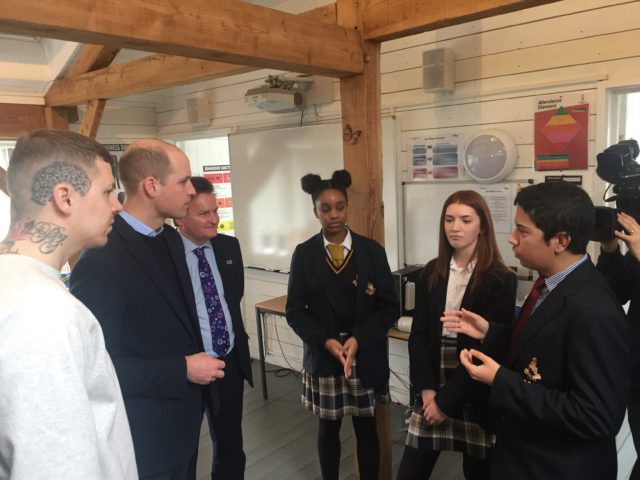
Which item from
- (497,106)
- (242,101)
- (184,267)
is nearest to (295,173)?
(242,101)

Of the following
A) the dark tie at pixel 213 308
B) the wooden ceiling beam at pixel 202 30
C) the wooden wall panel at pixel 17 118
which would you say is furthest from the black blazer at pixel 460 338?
the wooden wall panel at pixel 17 118

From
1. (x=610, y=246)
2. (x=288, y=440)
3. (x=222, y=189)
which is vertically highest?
(x=222, y=189)

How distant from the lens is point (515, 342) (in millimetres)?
1355

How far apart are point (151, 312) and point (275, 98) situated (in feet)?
8.04

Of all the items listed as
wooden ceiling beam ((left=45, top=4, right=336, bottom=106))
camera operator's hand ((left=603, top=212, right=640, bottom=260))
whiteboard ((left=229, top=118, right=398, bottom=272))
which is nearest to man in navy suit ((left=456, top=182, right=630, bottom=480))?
camera operator's hand ((left=603, top=212, right=640, bottom=260))

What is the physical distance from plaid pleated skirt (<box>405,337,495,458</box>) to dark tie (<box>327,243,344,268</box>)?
0.55 metres

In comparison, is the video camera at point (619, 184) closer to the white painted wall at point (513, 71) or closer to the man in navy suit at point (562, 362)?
the man in navy suit at point (562, 362)

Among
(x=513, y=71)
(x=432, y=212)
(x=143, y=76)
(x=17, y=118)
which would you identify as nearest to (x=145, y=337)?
(x=143, y=76)

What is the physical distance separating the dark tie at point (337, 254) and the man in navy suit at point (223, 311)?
41cm

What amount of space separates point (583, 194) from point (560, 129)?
4.94 ft

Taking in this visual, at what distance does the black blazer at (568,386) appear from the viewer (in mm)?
1132

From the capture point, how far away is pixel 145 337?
4.77 feet

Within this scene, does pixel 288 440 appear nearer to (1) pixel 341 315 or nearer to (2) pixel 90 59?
(1) pixel 341 315

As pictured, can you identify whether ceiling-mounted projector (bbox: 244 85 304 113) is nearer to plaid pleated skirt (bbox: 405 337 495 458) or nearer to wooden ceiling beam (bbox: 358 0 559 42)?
wooden ceiling beam (bbox: 358 0 559 42)
